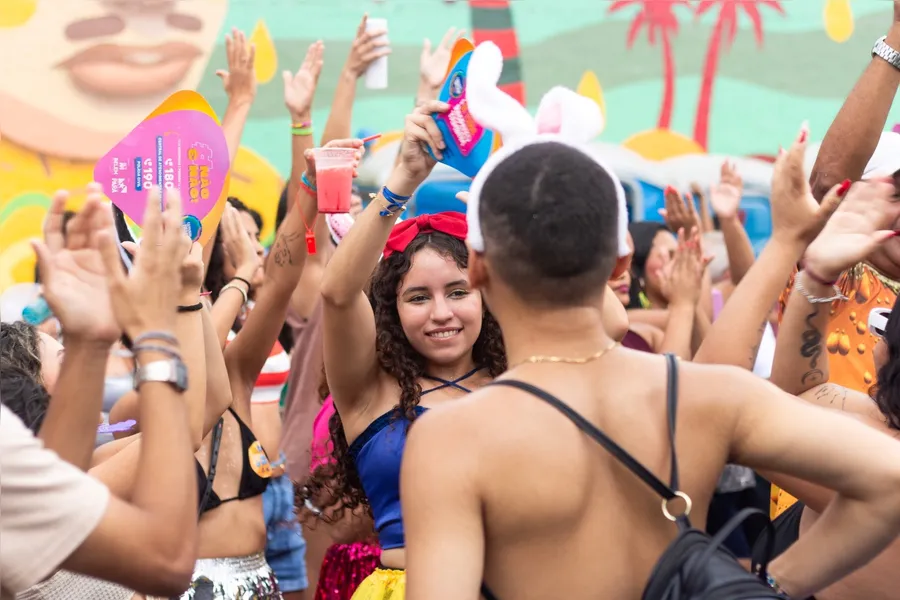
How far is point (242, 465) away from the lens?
3.39 metres

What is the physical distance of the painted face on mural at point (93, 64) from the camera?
5.71 meters

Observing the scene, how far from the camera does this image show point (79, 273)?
179cm

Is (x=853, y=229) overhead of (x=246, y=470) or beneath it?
overhead

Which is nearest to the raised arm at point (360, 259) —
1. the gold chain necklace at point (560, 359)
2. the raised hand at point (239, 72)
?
the gold chain necklace at point (560, 359)

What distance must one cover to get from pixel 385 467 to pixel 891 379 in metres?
1.20

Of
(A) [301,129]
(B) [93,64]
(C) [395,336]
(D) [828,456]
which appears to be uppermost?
(B) [93,64]

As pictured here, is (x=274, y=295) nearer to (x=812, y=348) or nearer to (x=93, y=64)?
(x=812, y=348)

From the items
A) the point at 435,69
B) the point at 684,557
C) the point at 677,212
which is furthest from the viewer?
the point at 677,212

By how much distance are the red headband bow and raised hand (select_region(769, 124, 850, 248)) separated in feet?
3.08

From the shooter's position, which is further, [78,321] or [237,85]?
[237,85]

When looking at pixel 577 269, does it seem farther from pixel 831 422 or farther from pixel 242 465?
pixel 242 465

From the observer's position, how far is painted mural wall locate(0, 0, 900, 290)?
5742 mm

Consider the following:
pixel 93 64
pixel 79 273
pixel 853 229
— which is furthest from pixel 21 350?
pixel 93 64

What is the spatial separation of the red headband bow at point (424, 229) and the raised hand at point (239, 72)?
1615 millimetres
